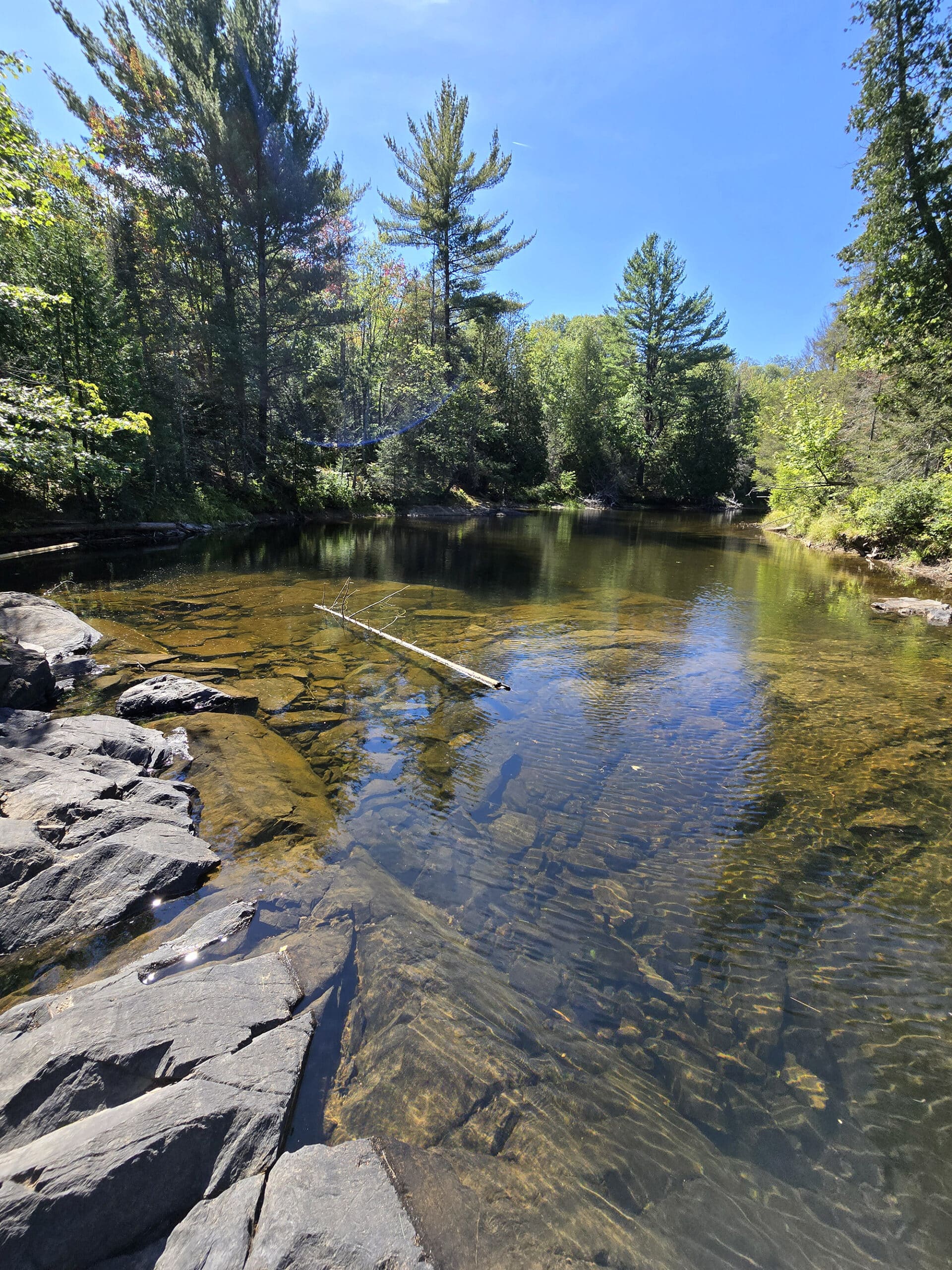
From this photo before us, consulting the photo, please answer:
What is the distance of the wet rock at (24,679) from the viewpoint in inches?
261

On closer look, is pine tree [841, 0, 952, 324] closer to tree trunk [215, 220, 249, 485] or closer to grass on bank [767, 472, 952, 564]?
grass on bank [767, 472, 952, 564]

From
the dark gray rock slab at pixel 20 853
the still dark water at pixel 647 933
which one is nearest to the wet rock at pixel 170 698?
the still dark water at pixel 647 933

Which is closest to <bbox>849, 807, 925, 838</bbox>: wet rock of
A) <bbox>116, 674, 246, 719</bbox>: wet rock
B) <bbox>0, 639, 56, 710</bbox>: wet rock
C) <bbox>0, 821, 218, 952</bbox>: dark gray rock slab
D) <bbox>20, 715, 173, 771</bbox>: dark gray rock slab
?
<bbox>0, 821, 218, 952</bbox>: dark gray rock slab

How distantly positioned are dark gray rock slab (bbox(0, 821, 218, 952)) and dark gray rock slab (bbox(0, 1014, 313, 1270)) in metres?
1.79

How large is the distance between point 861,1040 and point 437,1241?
2.59 m

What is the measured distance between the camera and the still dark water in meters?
2.61

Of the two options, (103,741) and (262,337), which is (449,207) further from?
(103,741)

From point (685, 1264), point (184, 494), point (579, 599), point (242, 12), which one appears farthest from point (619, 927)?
point (242, 12)

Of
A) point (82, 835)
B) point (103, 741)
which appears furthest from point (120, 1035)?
point (103, 741)

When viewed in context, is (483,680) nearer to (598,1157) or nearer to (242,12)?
(598,1157)

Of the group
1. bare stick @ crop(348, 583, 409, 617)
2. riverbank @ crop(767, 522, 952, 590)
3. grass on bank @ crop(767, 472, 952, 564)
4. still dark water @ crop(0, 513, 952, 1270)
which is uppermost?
grass on bank @ crop(767, 472, 952, 564)

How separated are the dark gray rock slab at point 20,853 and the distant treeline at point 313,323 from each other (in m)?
6.12

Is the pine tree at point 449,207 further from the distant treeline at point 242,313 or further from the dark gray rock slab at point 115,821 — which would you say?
the dark gray rock slab at point 115,821

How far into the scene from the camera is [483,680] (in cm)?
789
